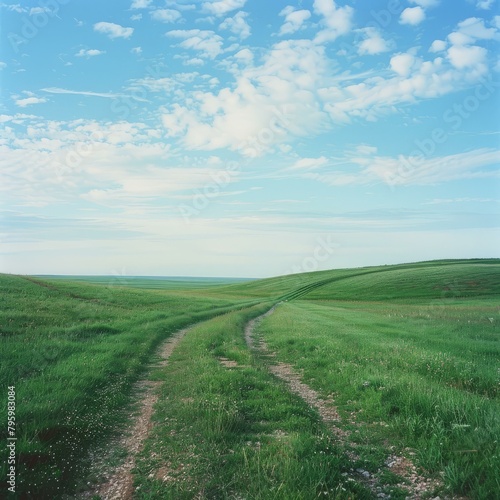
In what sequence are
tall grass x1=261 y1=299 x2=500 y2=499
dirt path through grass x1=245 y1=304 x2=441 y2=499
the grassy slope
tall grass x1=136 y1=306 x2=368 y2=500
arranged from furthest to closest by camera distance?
the grassy slope, tall grass x1=261 y1=299 x2=500 y2=499, dirt path through grass x1=245 y1=304 x2=441 y2=499, tall grass x1=136 y1=306 x2=368 y2=500

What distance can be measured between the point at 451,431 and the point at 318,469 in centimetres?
342

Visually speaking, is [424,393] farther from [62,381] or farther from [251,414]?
[62,381]

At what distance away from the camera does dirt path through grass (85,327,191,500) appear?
6483mm

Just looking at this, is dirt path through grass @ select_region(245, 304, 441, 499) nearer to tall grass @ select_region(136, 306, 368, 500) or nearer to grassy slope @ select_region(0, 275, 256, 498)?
tall grass @ select_region(136, 306, 368, 500)

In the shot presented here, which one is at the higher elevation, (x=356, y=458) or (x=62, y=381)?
(x=62, y=381)

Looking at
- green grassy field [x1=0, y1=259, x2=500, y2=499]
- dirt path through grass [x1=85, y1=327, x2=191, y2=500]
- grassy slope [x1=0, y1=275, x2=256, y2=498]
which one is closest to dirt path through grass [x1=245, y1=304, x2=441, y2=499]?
green grassy field [x1=0, y1=259, x2=500, y2=499]

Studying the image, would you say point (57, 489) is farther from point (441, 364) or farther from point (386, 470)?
point (441, 364)

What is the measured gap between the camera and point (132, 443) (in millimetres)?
8352

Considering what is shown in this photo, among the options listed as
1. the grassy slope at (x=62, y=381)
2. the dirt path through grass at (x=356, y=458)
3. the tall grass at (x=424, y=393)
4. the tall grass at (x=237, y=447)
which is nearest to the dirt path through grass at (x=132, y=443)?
the tall grass at (x=237, y=447)

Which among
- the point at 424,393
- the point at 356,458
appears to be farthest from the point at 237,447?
the point at 424,393

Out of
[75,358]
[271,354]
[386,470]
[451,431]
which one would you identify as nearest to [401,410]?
[451,431]

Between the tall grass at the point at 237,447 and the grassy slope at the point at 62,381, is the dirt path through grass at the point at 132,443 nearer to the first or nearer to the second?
the tall grass at the point at 237,447

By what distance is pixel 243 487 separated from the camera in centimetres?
631

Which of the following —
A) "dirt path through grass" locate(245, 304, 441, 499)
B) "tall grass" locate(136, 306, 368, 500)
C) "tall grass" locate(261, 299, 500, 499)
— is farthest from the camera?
"tall grass" locate(261, 299, 500, 499)
